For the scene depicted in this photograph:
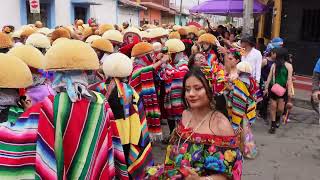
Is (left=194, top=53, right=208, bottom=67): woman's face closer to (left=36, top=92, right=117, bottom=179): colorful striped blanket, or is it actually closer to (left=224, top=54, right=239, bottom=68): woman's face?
(left=224, top=54, right=239, bottom=68): woman's face

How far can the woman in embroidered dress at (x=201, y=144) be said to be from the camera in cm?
250

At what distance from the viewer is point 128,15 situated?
36625 millimetres

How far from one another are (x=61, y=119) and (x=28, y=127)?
8.8 inches

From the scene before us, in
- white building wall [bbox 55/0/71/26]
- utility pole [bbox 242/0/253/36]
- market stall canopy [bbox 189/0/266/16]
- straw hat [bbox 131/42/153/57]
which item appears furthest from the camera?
white building wall [bbox 55/0/71/26]

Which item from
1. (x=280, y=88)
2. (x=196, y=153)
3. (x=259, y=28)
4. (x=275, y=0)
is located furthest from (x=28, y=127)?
(x=259, y=28)

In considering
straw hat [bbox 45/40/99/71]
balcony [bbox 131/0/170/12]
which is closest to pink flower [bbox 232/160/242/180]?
straw hat [bbox 45/40/99/71]

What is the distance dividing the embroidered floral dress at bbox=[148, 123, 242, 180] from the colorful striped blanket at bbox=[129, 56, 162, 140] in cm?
362

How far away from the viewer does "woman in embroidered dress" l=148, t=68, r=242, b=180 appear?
250 cm

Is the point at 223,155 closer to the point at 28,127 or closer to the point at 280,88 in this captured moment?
the point at 28,127

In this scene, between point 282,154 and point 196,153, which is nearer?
point 196,153

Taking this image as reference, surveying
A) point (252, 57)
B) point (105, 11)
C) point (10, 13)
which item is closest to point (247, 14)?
point (252, 57)

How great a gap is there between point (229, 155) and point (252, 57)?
20.3 feet

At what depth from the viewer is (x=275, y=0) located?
50.3 ft

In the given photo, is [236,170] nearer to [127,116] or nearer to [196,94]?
[196,94]
